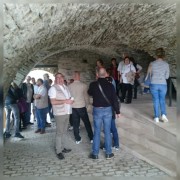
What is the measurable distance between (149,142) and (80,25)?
203 cm

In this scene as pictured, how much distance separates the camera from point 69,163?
14.2ft

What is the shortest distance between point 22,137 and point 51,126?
4.62ft

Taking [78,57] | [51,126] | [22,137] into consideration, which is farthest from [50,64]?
[22,137]

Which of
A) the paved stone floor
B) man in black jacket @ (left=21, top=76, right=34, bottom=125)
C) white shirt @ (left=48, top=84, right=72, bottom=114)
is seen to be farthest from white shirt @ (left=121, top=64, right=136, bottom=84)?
man in black jacket @ (left=21, top=76, right=34, bottom=125)

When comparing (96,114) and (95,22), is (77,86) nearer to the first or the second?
(96,114)

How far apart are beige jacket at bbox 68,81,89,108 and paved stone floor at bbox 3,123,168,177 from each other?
29.7 inches

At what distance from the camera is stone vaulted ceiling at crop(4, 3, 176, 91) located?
3.29m

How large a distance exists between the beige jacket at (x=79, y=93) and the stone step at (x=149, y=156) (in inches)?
37.0

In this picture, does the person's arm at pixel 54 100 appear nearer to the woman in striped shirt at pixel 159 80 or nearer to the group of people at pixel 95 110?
the group of people at pixel 95 110

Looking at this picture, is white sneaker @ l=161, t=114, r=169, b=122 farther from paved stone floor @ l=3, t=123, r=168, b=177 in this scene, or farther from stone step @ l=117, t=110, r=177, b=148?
paved stone floor @ l=3, t=123, r=168, b=177

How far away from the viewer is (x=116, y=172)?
155 inches

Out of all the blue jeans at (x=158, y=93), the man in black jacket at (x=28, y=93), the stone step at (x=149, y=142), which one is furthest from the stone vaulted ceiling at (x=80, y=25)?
the man in black jacket at (x=28, y=93)

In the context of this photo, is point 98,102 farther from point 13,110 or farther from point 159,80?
point 13,110

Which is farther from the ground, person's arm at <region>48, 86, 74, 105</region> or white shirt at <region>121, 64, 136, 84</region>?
white shirt at <region>121, 64, 136, 84</region>
